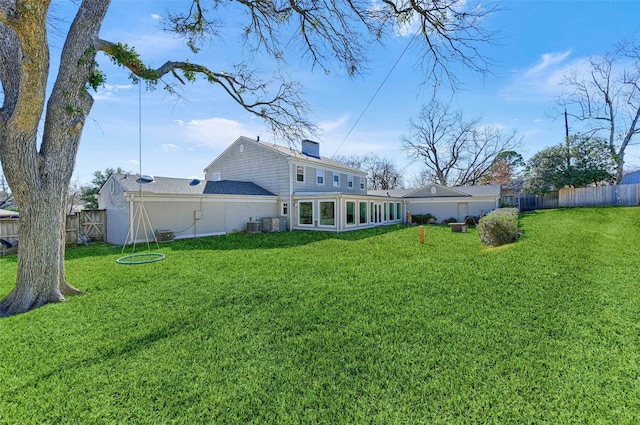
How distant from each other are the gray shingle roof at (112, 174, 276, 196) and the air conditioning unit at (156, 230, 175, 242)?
5.50 ft

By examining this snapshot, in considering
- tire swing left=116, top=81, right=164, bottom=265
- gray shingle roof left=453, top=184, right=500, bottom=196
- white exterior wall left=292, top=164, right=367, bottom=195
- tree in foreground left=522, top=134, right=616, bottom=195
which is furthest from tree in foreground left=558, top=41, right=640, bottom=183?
tire swing left=116, top=81, right=164, bottom=265

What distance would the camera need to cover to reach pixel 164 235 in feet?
38.1

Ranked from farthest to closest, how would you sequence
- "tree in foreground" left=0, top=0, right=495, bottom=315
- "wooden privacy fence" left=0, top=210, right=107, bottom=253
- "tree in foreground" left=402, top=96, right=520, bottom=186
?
"tree in foreground" left=402, top=96, right=520, bottom=186 < "wooden privacy fence" left=0, top=210, right=107, bottom=253 < "tree in foreground" left=0, top=0, right=495, bottom=315

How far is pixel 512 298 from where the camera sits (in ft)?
14.7

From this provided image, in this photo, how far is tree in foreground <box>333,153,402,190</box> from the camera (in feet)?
119

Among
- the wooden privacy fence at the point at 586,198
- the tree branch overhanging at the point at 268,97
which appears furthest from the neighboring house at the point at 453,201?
the tree branch overhanging at the point at 268,97

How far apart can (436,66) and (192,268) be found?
22.3 feet

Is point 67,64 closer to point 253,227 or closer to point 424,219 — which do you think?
point 253,227

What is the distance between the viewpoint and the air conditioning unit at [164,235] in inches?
454

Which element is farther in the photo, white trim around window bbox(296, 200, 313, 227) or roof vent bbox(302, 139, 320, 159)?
roof vent bbox(302, 139, 320, 159)

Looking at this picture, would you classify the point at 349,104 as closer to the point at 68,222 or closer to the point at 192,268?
the point at 192,268

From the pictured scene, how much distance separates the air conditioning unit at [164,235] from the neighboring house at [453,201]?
52.0 ft

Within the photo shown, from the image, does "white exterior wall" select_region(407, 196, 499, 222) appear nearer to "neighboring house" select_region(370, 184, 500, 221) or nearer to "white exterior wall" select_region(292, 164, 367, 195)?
"neighboring house" select_region(370, 184, 500, 221)

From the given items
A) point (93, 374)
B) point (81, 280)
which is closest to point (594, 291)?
point (93, 374)
